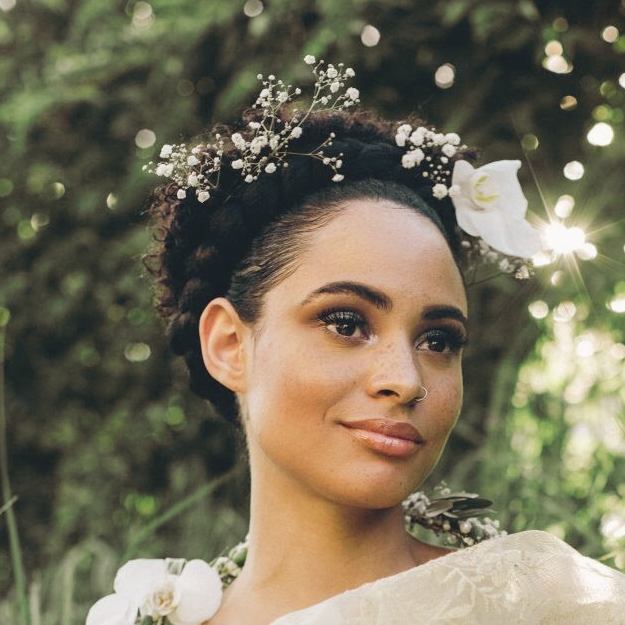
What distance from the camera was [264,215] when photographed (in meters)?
2.24

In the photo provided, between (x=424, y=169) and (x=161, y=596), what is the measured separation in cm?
112

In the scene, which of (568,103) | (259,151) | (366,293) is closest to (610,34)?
(568,103)

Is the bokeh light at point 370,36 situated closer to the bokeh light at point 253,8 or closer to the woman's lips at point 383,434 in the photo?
the bokeh light at point 253,8

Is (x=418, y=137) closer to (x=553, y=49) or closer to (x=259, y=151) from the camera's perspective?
(x=259, y=151)

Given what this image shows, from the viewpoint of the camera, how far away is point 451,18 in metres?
3.20

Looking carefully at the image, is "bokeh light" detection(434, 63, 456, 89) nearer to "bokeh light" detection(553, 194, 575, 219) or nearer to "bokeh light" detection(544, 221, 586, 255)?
"bokeh light" detection(553, 194, 575, 219)

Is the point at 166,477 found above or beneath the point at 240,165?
beneath

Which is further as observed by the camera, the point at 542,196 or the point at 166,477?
the point at 166,477

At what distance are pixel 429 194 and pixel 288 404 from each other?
2.08ft

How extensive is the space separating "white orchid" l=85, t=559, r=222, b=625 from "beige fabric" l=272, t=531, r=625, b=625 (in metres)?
0.42

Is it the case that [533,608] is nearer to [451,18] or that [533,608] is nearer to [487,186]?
[487,186]

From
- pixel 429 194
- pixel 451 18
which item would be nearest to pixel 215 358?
pixel 429 194

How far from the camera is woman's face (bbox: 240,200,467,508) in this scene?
191cm

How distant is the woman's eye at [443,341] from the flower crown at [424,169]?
10.4 inches
